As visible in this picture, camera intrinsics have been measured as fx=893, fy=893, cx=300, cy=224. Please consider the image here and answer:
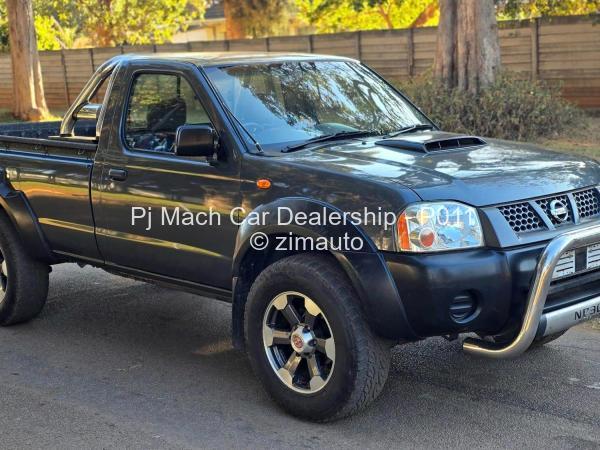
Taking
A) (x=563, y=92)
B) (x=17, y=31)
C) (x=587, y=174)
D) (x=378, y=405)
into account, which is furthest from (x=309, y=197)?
(x=17, y=31)

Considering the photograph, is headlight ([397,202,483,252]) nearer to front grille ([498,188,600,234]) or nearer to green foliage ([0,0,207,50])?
front grille ([498,188,600,234])

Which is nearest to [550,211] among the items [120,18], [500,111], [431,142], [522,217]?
[522,217]

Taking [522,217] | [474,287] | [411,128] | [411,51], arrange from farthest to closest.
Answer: [411,51], [411,128], [522,217], [474,287]

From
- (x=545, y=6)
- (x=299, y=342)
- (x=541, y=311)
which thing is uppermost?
(x=545, y=6)

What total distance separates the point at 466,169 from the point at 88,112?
3.00 m

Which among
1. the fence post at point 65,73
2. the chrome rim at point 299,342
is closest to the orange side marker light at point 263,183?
the chrome rim at point 299,342

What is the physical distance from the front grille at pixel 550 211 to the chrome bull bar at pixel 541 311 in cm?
13

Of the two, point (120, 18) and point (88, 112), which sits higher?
point (120, 18)

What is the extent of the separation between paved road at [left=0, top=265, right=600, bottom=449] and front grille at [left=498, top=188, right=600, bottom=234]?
1.00 meters

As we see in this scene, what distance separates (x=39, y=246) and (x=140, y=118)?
1245mm

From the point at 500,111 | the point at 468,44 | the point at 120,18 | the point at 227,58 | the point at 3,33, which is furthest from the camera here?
the point at 120,18

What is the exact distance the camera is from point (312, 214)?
4.50m

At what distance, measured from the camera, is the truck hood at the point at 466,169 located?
4.37 metres

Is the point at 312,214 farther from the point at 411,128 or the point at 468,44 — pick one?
the point at 468,44
